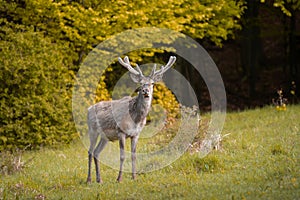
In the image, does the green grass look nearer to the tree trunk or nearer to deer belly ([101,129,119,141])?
deer belly ([101,129,119,141])

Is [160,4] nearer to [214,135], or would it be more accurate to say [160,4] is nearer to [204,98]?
[214,135]

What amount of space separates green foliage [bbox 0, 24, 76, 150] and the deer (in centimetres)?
487

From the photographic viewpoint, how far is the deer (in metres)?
10.1

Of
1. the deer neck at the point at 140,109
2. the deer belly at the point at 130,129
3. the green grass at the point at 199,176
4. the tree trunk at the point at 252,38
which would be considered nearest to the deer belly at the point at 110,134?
the deer belly at the point at 130,129

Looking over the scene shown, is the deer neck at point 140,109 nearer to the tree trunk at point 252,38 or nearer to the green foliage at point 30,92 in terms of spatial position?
the green foliage at point 30,92

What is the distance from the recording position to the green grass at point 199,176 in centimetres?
870

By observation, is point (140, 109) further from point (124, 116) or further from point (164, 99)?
point (164, 99)

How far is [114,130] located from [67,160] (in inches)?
132

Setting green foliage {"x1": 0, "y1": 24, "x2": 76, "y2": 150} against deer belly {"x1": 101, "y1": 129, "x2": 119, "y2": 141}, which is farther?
green foliage {"x1": 0, "y1": 24, "x2": 76, "y2": 150}

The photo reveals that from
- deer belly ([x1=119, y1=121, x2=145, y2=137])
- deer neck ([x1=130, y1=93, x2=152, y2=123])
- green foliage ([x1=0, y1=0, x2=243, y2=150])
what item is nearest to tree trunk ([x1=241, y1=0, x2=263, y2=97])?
green foliage ([x1=0, y1=0, x2=243, y2=150])

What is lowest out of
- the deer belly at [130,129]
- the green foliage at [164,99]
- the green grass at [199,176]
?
the green grass at [199,176]

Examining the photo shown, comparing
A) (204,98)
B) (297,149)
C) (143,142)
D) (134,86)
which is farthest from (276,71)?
(297,149)

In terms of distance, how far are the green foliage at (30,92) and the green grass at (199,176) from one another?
1274 mm

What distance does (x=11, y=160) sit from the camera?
12398 mm
